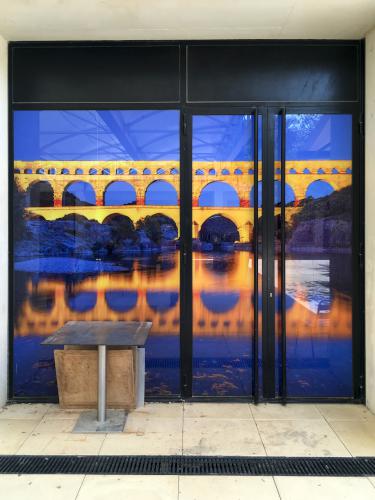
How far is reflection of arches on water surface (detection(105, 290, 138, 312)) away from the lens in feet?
10.5

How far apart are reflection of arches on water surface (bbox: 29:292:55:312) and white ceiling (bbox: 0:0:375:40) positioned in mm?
2288

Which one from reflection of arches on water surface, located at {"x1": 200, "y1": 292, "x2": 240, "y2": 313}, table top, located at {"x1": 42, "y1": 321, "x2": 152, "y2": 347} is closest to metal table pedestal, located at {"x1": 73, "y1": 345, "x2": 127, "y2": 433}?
table top, located at {"x1": 42, "y1": 321, "x2": 152, "y2": 347}

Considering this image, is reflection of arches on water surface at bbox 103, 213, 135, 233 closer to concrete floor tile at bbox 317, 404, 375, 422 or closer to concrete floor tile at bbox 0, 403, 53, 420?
concrete floor tile at bbox 0, 403, 53, 420

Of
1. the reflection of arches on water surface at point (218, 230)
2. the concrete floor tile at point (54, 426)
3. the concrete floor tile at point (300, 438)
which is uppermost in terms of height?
the reflection of arches on water surface at point (218, 230)

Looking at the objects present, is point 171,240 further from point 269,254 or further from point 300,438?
point 300,438

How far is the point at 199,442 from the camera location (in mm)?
2553

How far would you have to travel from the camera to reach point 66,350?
2.92 m

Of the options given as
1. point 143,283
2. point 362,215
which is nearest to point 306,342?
point 362,215

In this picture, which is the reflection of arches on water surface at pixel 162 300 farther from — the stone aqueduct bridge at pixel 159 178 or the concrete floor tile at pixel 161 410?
the concrete floor tile at pixel 161 410

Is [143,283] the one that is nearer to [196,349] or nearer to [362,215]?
[196,349]

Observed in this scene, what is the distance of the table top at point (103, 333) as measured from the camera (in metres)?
2.62

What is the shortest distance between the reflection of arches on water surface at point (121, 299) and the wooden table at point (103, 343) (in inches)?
7.2

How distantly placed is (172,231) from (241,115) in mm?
1215
